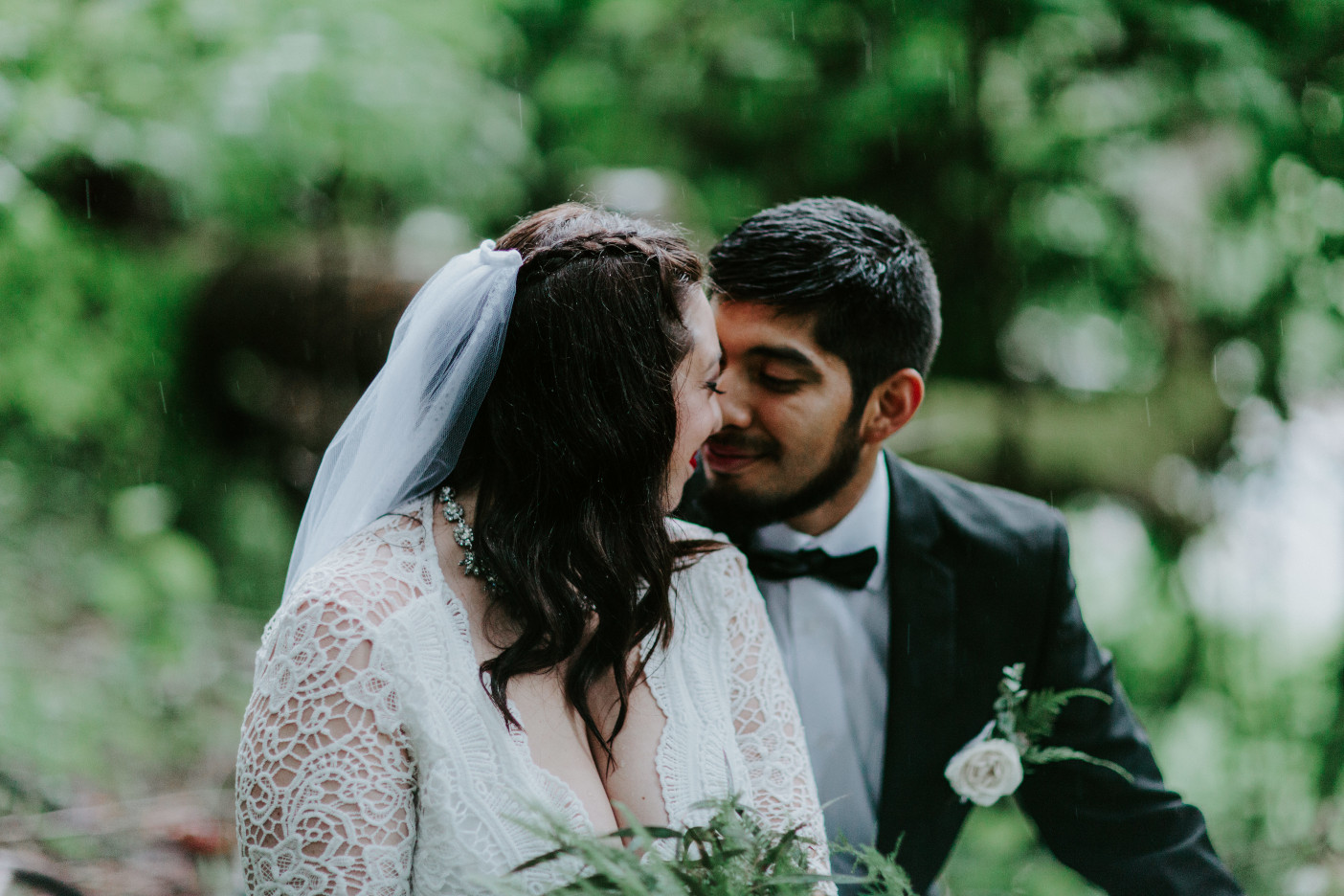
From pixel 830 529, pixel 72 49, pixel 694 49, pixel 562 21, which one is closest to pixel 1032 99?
pixel 694 49

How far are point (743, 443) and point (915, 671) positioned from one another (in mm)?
668

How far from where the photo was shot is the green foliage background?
403cm

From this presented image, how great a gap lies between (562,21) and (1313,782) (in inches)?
192

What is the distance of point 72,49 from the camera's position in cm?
384

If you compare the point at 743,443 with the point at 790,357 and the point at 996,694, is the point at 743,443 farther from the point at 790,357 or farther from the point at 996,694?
the point at 996,694

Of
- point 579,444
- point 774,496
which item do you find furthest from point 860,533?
point 579,444

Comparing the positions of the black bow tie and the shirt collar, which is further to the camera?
the shirt collar

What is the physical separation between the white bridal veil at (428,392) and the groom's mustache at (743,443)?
76 cm

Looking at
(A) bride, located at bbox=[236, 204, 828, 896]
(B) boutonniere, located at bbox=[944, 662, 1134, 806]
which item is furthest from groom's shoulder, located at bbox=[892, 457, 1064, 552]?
(A) bride, located at bbox=[236, 204, 828, 896]

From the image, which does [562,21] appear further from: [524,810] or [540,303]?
[524,810]

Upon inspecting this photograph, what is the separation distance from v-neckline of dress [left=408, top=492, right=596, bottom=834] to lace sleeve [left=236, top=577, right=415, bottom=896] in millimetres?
156

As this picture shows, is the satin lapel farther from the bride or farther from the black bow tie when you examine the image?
the bride

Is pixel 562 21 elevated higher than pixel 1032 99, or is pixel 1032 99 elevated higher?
pixel 562 21

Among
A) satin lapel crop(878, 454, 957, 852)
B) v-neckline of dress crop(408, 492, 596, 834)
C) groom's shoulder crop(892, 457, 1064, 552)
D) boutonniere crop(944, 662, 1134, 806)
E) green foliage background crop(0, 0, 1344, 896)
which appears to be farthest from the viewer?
green foliage background crop(0, 0, 1344, 896)
